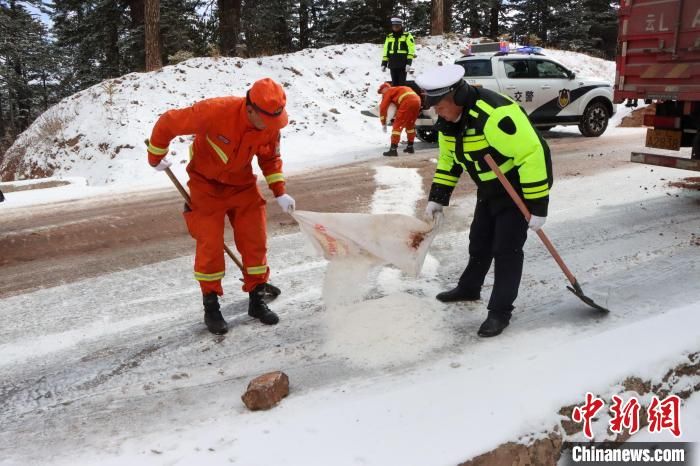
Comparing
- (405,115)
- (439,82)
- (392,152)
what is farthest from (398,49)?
(439,82)

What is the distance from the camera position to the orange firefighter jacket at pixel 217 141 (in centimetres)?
337

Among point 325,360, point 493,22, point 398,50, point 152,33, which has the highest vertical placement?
point 493,22

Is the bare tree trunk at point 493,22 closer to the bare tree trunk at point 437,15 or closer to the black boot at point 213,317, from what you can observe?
the bare tree trunk at point 437,15

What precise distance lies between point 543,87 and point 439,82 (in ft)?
30.2

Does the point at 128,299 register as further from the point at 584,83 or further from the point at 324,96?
the point at 324,96

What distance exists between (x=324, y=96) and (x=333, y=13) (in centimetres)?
1113

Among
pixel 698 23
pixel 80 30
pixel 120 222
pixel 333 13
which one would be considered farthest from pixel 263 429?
pixel 333 13

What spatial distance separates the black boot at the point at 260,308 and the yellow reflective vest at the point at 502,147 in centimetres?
162

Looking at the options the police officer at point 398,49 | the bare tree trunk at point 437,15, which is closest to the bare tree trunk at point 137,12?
the bare tree trunk at point 437,15

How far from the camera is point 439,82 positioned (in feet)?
10.5

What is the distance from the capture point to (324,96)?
15.3 meters

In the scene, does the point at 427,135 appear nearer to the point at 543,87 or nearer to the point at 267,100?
the point at 543,87

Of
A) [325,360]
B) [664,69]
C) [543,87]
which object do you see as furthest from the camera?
[543,87]

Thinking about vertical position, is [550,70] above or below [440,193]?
above
